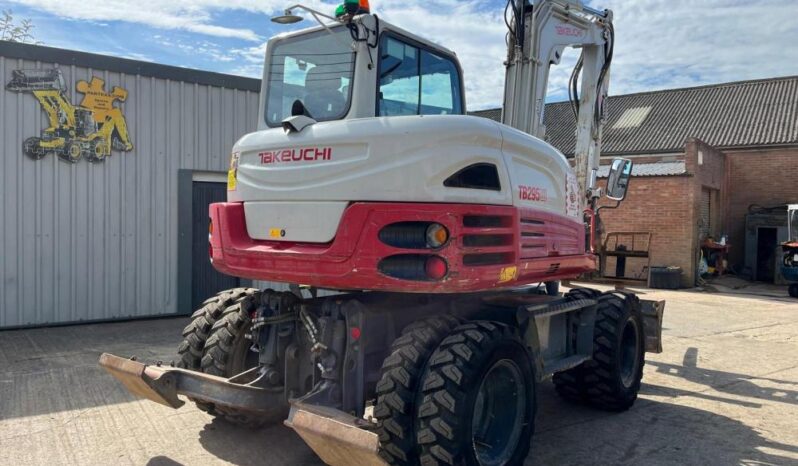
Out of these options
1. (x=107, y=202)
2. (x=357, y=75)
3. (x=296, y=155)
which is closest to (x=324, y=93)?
(x=357, y=75)

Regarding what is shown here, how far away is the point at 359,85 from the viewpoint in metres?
4.64

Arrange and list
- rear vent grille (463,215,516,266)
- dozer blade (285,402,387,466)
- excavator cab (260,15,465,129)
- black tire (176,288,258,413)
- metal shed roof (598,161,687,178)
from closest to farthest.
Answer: dozer blade (285,402,387,466) < rear vent grille (463,215,516,266) < excavator cab (260,15,465,129) < black tire (176,288,258,413) < metal shed roof (598,161,687,178)

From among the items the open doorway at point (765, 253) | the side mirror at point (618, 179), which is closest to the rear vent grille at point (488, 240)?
the side mirror at point (618, 179)

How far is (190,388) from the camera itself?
484 centimetres

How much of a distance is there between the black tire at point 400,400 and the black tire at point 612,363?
2733mm

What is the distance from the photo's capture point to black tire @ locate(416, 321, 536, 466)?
395cm

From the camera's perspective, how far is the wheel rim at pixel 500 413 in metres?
4.54

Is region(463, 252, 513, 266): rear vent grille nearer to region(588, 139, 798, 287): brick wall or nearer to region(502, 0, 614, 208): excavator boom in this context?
region(502, 0, 614, 208): excavator boom

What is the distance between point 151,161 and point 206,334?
5604 millimetres

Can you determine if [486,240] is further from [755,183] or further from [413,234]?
[755,183]

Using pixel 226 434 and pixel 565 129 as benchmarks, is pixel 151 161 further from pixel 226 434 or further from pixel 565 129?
pixel 565 129

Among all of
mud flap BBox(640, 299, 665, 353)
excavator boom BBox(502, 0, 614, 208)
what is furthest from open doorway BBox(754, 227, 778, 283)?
excavator boom BBox(502, 0, 614, 208)

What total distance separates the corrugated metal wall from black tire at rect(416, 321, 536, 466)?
7.33 m

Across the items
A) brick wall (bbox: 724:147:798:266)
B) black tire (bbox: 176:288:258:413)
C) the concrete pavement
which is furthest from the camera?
brick wall (bbox: 724:147:798:266)
